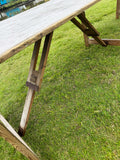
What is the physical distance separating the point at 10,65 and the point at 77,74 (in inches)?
73.8

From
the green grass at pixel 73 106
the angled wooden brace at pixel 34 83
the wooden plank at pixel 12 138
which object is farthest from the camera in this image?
the angled wooden brace at pixel 34 83

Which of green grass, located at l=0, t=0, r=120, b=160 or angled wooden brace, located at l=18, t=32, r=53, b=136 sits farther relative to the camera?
angled wooden brace, located at l=18, t=32, r=53, b=136

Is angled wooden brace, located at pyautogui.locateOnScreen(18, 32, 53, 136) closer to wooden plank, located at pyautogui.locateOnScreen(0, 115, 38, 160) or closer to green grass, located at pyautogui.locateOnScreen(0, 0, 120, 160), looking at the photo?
green grass, located at pyautogui.locateOnScreen(0, 0, 120, 160)

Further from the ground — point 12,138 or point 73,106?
point 12,138

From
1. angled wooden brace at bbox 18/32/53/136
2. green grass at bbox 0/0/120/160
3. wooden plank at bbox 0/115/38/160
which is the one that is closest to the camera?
wooden plank at bbox 0/115/38/160

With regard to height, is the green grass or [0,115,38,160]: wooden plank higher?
[0,115,38,160]: wooden plank

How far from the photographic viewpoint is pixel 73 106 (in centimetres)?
160

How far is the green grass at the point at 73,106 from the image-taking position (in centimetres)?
122

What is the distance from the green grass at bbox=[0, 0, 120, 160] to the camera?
4.01 ft

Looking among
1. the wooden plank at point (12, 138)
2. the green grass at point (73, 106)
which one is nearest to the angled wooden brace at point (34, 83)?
the green grass at point (73, 106)

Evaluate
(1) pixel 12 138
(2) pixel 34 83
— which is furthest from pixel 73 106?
(1) pixel 12 138

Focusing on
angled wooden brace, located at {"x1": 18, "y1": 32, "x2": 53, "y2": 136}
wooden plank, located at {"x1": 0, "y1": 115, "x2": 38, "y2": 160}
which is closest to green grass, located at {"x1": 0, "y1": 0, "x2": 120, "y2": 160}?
angled wooden brace, located at {"x1": 18, "y1": 32, "x2": 53, "y2": 136}

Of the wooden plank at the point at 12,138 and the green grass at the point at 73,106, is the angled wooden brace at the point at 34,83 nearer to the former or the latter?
the green grass at the point at 73,106

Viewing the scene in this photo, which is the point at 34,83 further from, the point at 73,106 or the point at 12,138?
the point at 12,138
